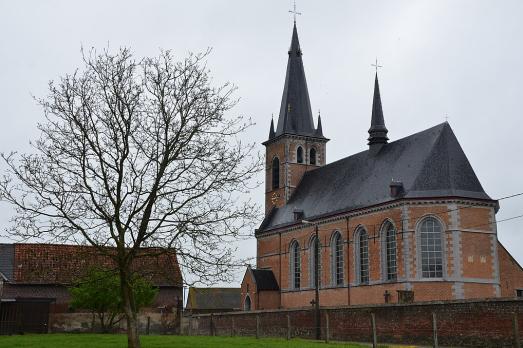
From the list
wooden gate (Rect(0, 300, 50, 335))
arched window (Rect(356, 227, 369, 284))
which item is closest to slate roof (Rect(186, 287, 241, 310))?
wooden gate (Rect(0, 300, 50, 335))

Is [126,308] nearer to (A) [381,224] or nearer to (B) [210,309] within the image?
(A) [381,224]

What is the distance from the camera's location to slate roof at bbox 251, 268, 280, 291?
51.4m

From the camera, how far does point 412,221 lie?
38.2 m

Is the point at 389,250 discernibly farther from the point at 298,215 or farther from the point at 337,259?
the point at 298,215

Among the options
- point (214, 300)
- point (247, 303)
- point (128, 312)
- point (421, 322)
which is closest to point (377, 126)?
point (247, 303)

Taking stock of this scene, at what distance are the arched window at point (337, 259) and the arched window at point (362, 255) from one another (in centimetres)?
198

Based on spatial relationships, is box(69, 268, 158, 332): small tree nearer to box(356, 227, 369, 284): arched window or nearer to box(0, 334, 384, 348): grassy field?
box(0, 334, 384, 348): grassy field

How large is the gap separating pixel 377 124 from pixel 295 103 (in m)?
11.9

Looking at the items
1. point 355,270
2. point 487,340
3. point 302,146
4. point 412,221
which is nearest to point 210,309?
point 302,146

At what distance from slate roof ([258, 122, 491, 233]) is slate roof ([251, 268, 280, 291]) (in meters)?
4.17

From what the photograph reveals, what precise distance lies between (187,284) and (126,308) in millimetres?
2024

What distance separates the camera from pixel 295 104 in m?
57.1

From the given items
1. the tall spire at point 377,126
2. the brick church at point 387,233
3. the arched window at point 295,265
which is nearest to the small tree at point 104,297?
the brick church at point 387,233

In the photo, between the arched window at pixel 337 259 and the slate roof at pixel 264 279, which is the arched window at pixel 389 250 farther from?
the slate roof at pixel 264 279
